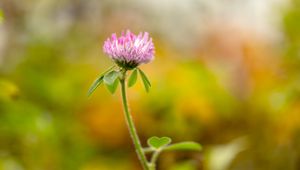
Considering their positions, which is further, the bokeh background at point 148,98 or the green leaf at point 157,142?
the bokeh background at point 148,98

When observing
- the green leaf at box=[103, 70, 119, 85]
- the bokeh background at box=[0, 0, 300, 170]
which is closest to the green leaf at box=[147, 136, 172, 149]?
the green leaf at box=[103, 70, 119, 85]

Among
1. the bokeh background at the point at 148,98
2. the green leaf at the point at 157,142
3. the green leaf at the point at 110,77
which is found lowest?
the green leaf at the point at 157,142

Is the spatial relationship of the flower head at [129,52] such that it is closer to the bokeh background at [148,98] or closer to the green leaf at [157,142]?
the green leaf at [157,142]

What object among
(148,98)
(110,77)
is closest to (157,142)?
(110,77)

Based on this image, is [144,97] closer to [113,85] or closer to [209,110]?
[209,110]

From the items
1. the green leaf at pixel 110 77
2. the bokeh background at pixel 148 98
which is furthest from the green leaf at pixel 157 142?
the bokeh background at pixel 148 98

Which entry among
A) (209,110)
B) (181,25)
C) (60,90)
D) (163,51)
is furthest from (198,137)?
(181,25)

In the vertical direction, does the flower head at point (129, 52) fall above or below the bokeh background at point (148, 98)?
below

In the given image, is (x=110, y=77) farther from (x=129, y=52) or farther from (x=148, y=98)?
(x=148, y=98)
